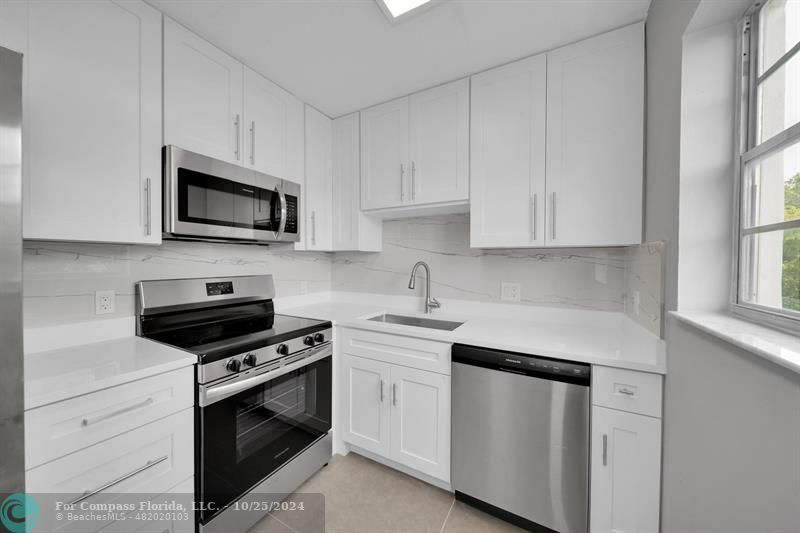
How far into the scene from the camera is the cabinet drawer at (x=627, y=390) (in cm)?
117

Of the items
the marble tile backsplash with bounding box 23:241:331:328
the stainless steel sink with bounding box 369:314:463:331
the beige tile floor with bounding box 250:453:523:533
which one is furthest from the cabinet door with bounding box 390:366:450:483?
the marble tile backsplash with bounding box 23:241:331:328

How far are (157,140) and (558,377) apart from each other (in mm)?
2085

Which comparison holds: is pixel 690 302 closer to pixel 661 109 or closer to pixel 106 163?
pixel 661 109

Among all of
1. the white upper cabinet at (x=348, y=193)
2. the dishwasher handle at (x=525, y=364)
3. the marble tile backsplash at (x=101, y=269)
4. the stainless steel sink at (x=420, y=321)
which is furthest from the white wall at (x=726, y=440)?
the marble tile backsplash at (x=101, y=269)

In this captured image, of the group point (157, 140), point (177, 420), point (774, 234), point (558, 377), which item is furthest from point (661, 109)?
point (177, 420)

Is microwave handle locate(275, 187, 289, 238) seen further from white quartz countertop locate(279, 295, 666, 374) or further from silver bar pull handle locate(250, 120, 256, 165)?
white quartz countertop locate(279, 295, 666, 374)

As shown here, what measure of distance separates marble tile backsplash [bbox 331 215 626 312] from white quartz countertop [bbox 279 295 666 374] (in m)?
0.08

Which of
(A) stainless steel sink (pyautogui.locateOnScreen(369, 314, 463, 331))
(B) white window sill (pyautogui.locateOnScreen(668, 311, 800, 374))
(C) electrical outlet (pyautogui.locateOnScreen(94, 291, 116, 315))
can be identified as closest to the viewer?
(B) white window sill (pyautogui.locateOnScreen(668, 311, 800, 374))

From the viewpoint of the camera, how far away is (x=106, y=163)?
123cm

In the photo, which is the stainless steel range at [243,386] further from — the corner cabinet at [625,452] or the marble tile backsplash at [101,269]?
the corner cabinet at [625,452]

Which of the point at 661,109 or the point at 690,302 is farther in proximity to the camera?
the point at 661,109

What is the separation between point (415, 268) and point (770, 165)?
5.71 ft

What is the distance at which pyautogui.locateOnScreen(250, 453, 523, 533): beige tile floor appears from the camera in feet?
4.88

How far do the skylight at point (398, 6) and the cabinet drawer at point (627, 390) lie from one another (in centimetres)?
174
